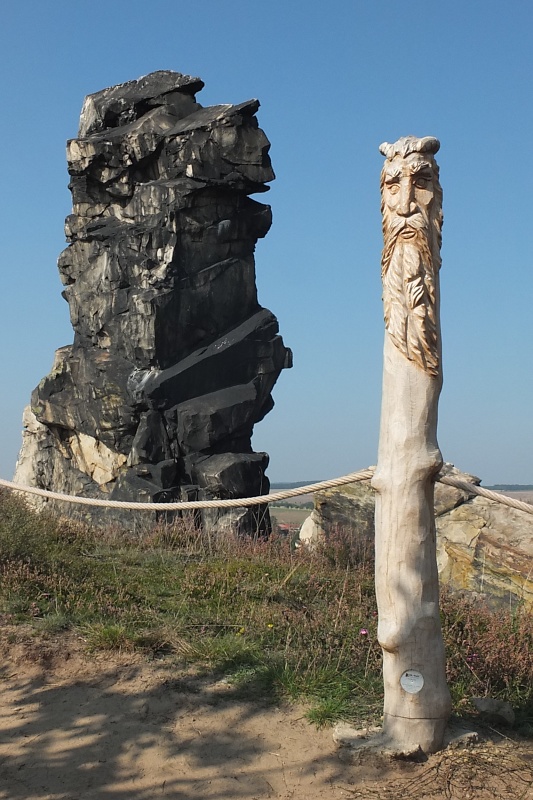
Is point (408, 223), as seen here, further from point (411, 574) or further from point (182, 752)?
point (182, 752)

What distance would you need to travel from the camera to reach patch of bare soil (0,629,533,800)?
412cm

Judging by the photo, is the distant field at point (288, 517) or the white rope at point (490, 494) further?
the distant field at point (288, 517)

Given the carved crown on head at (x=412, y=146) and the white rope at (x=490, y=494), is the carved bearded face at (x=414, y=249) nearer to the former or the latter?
the carved crown on head at (x=412, y=146)

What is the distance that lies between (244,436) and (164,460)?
1491 mm

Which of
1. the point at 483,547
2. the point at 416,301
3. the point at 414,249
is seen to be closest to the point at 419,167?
the point at 414,249

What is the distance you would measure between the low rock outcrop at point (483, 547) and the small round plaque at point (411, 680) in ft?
11.7

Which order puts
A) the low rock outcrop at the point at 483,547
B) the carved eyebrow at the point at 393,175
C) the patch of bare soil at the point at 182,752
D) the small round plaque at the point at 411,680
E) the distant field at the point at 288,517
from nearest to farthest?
the patch of bare soil at the point at 182,752
the small round plaque at the point at 411,680
the carved eyebrow at the point at 393,175
the low rock outcrop at the point at 483,547
the distant field at the point at 288,517

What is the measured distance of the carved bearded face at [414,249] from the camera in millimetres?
4324

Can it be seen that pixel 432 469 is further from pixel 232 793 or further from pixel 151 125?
pixel 151 125

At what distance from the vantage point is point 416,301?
4336mm

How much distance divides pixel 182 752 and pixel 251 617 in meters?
1.95

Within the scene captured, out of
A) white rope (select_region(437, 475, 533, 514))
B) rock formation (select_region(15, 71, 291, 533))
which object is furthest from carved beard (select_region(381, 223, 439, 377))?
rock formation (select_region(15, 71, 291, 533))

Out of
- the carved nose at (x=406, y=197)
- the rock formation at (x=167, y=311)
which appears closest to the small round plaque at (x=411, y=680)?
the carved nose at (x=406, y=197)

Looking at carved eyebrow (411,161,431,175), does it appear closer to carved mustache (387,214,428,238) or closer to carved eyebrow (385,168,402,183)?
carved eyebrow (385,168,402,183)
